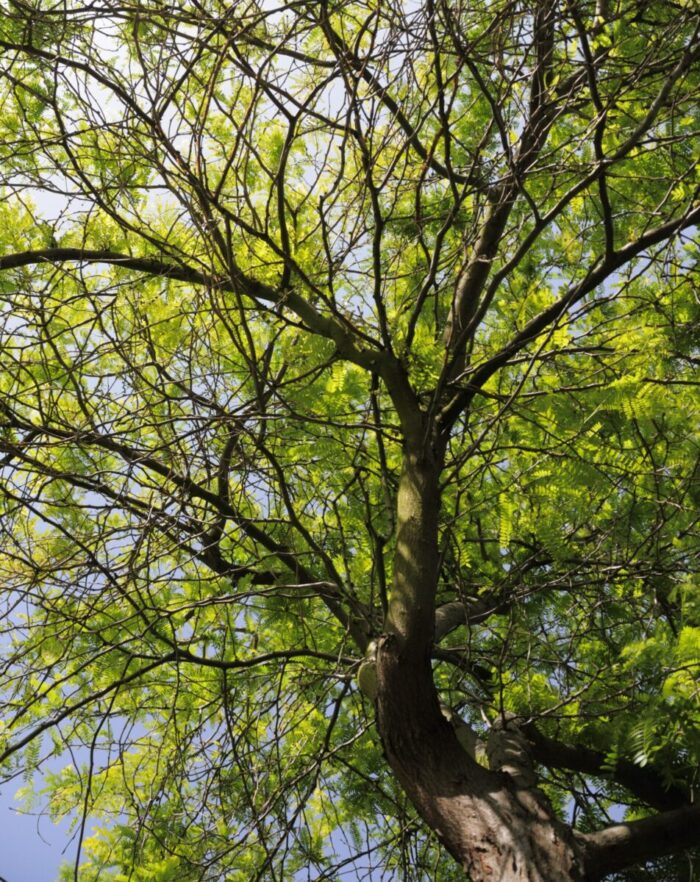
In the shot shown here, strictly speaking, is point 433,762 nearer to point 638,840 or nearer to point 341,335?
point 638,840

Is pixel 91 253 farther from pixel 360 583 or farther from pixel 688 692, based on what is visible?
pixel 688 692

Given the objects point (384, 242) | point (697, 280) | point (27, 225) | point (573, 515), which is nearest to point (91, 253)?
point (27, 225)

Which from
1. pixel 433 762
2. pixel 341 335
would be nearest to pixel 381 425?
pixel 341 335

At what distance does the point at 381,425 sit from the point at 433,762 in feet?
4.31

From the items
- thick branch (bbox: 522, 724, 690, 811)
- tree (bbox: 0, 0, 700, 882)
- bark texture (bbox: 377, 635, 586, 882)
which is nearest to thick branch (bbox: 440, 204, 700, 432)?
tree (bbox: 0, 0, 700, 882)

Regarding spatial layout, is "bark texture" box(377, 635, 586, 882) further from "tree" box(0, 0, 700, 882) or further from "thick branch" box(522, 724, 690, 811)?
"thick branch" box(522, 724, 690, 811)

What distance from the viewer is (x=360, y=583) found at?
4422 mm

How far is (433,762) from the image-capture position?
2861mm

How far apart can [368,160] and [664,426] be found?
2.04 meters

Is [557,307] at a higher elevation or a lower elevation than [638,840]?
higher

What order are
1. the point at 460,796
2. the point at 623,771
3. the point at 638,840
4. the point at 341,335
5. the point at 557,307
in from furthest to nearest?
1. the point at 623,771
2. the point at 557,307
3. the point at 341,335
4. the point at 638,840
5. the point at 460,796

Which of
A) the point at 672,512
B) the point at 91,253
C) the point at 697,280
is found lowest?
the point at 672,512

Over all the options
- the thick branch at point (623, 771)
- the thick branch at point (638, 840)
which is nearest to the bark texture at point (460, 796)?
the thick branch at point (638, 840)

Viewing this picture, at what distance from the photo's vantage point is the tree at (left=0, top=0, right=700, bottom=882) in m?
2.81
